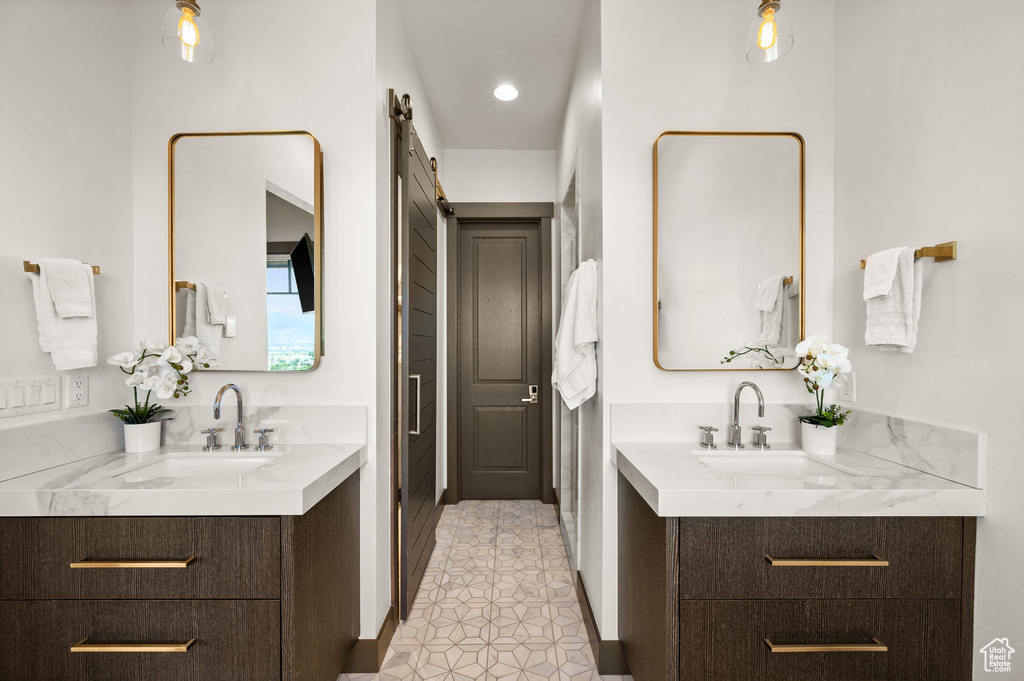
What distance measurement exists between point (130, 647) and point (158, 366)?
0.94 metres

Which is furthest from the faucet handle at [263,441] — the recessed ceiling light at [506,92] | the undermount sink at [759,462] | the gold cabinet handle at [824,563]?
the recessed ceiling light at [506,92]

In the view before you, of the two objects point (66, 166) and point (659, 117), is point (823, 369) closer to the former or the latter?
point (659, 117)

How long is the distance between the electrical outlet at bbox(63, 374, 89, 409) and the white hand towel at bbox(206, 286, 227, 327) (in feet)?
1.35

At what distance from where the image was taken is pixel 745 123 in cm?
181

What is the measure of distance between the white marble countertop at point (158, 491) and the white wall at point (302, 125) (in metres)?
0.36

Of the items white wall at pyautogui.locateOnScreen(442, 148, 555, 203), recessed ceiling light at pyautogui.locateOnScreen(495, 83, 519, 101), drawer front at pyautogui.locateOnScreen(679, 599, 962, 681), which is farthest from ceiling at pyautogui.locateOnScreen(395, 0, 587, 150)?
drawer front at pyautogui.locateOnScreen(679, 599, 962, 681)

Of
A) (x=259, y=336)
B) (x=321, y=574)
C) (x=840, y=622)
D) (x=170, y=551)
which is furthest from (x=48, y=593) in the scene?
(x=840, y=622)

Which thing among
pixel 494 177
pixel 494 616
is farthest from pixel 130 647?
pixel 494 177

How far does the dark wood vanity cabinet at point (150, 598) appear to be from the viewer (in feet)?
4.03

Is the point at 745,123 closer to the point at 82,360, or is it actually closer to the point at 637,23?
the point at 637,23

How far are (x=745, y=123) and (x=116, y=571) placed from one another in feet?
7.81

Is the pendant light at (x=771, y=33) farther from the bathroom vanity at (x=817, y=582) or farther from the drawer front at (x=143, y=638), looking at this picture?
the drawer front at (x=143, y=638)

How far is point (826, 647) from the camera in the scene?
119 cm

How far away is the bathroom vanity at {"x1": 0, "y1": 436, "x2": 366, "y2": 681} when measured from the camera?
123 centimetres
